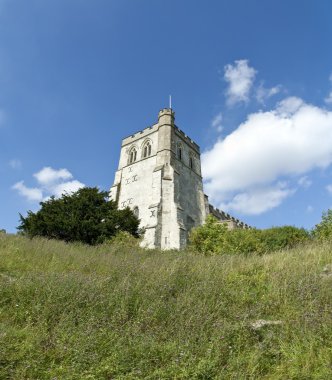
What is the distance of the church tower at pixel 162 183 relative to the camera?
26984 millimetres

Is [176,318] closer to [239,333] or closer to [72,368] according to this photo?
[239,333]

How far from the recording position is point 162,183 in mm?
29391

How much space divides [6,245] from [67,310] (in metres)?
5.07

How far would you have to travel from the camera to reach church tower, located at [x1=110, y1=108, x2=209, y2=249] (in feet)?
88.5

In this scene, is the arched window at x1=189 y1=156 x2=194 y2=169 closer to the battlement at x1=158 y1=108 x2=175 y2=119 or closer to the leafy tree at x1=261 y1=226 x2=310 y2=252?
the battlement at x1=158 y1=108 x2=175 y2=119

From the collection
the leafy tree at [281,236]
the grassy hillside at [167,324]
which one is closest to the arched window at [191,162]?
the leafy tree at [281,236]

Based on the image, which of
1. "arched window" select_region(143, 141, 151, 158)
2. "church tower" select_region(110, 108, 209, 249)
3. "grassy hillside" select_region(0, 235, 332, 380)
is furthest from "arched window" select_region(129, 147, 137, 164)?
"grassy hillside" select_region(0, 235, 332, 380)

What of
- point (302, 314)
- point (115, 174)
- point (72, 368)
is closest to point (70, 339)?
point (72, 368)

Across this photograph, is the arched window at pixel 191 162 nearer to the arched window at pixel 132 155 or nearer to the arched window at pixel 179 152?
the arched window at pixel 179 152

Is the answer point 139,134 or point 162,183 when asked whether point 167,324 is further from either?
point 139,134

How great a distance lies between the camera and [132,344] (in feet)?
12.3

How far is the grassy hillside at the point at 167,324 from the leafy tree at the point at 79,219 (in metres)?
13.8

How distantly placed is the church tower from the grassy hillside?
20.3 meters

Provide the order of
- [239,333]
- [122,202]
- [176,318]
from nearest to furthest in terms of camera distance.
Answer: [239,333]
[176,318]
[122,202]
